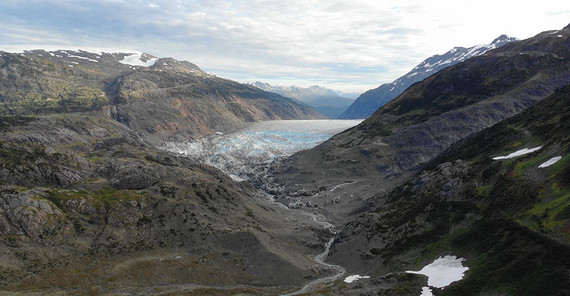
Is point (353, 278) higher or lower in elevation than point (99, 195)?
lower

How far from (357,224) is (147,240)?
66.3m

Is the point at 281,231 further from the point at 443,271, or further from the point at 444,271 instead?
the point at 444,271

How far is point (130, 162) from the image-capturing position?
150 meters

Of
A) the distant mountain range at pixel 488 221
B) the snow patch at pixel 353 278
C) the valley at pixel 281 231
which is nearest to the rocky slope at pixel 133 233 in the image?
the valley at pixel 281 231

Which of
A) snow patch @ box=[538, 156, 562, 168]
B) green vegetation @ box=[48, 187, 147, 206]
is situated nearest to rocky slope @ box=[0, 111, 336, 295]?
green vegetation @ box=[48, 187, 147, 206]

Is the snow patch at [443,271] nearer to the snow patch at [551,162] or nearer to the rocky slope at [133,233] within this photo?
the snow patch at [551,162]

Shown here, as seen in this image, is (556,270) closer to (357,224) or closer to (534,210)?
(534,210)

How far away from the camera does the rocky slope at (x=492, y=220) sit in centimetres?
5297

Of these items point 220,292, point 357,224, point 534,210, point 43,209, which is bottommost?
point 220,292

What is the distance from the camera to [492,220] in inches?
2842

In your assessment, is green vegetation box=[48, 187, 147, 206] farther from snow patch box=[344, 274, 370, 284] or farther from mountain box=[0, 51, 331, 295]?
snow patch box=[344, 274, 370, 284]

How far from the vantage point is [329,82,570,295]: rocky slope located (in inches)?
2085

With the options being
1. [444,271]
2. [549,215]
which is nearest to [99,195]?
[444,271]

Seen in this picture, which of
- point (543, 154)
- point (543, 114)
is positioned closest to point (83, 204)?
point (543, 154)
